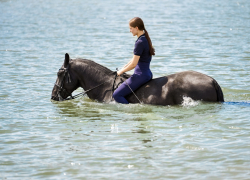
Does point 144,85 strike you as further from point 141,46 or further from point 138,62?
point 141,46

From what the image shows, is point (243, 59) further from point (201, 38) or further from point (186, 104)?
point (186, 104)

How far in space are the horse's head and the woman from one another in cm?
144

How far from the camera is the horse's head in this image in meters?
12.3

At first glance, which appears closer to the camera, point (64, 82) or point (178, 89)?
point (178, 89)

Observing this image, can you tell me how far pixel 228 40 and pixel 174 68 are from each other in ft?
30.1

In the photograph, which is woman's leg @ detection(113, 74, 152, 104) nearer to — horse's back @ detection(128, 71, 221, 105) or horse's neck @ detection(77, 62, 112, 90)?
horse's back @ detection(128, 71, 221, 105)

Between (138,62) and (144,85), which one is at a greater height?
(138,62)

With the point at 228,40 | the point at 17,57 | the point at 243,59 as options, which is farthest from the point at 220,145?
the point at 228,40

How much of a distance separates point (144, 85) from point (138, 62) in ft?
2.15

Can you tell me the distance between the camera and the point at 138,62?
37.1ft

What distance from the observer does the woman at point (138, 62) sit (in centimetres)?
1090

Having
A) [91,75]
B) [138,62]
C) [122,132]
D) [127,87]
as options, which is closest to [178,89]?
[138,62]

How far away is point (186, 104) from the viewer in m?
11.0

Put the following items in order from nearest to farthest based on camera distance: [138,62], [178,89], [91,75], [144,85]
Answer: [178,89] < [138,62] < [144,85] < [91,75]
